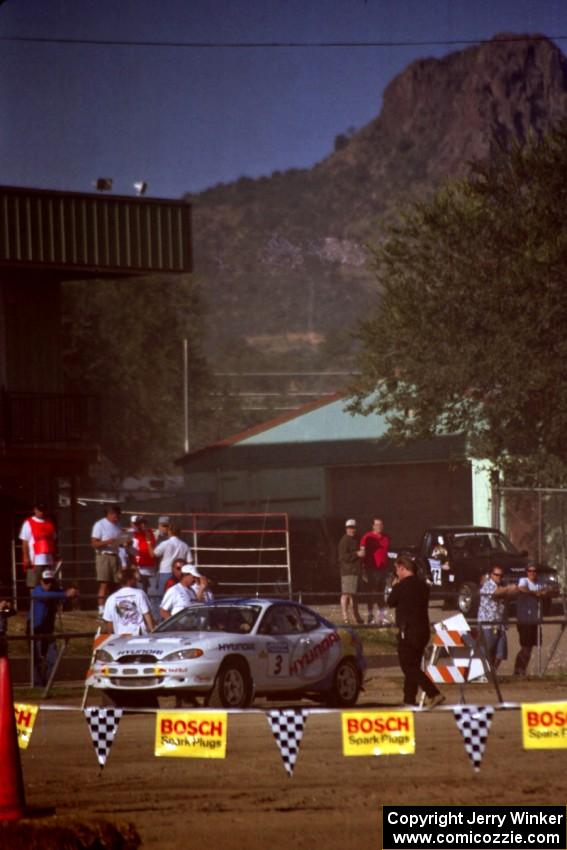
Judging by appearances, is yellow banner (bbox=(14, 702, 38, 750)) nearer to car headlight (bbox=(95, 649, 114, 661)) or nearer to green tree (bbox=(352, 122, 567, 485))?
car headlight (bbox=(95, 649, 114, 661))

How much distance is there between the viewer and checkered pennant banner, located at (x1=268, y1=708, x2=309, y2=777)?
12.6 m

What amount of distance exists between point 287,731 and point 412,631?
18.0ft

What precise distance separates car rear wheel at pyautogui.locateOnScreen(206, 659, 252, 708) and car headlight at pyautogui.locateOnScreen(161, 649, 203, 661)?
0.33 m

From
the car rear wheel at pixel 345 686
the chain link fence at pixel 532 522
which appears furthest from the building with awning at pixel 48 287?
the car rear wheel at pixel 345 686

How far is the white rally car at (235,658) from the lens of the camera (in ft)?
59.4

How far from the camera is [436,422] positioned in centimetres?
4538

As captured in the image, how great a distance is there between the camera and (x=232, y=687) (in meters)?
18.4

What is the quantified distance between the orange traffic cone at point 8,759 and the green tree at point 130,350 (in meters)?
49.8

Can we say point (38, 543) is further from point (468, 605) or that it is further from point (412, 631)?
point (468, 605)

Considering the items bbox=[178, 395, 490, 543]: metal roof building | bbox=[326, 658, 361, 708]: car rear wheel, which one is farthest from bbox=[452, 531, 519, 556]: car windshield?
bbox=[326, 658, 361, 708]: car rear wheel

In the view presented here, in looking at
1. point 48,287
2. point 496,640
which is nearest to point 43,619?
point 496,640

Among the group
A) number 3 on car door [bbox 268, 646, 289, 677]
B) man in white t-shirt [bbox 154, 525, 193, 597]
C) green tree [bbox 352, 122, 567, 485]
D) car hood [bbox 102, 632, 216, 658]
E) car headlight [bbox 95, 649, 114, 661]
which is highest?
green tree [bbox 352, 122, 567, 485]

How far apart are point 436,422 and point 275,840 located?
34.2m

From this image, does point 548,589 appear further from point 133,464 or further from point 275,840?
point 133,464
